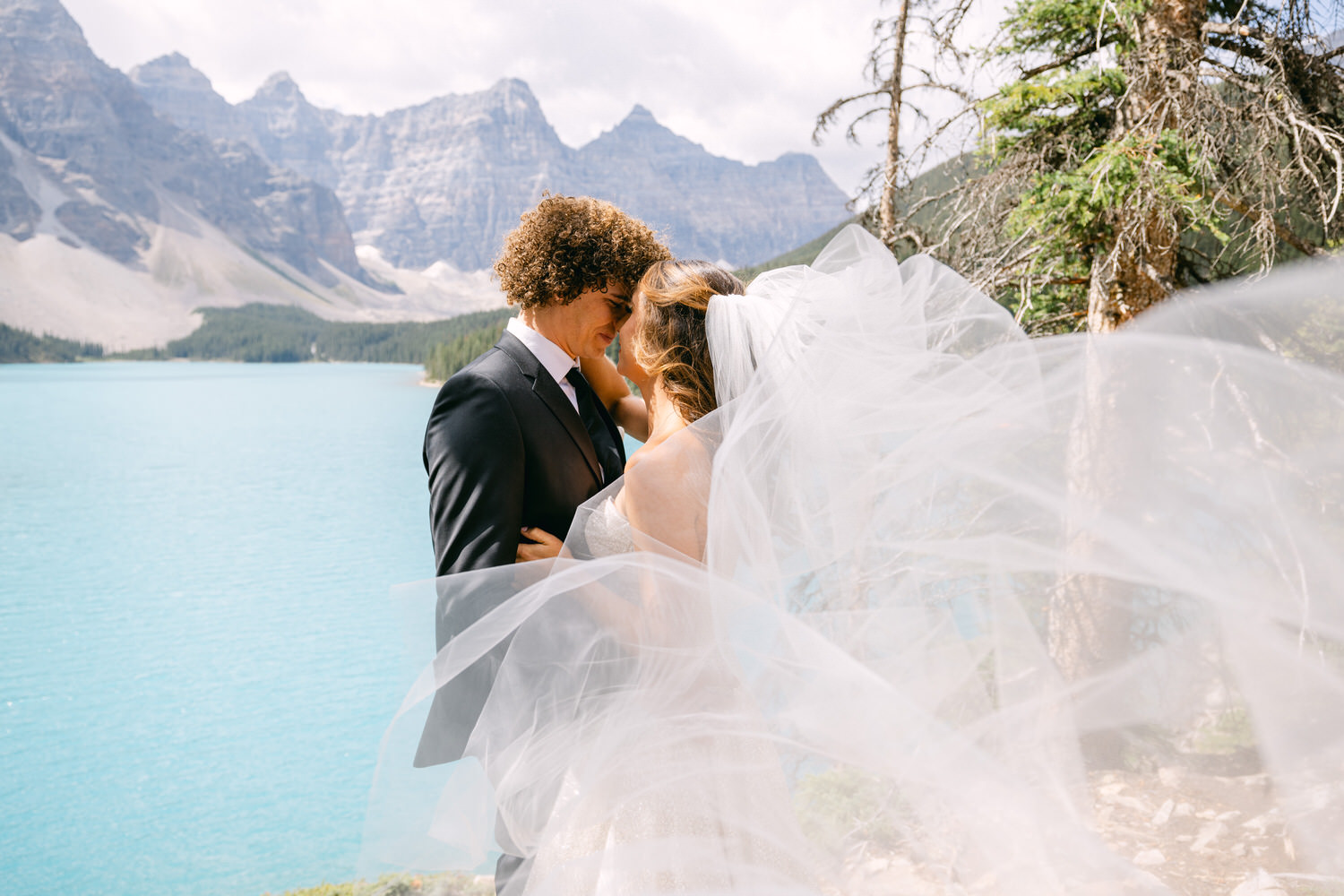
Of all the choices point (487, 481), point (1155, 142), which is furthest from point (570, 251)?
point (1155, 142)

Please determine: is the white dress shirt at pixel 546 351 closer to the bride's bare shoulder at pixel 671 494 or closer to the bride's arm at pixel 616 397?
the bride's arm at pixel 616 397

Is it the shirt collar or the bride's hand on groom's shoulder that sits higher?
the shirt collar

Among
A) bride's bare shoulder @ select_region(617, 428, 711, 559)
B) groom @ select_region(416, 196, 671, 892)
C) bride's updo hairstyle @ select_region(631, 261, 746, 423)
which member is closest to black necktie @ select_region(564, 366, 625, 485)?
groom @ select_region(416, 196, 671, 892)

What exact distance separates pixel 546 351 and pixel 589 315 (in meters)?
0.20

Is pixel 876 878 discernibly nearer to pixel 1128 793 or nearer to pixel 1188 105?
pixel 1128 793

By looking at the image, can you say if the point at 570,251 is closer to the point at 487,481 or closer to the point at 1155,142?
the point at 487,481

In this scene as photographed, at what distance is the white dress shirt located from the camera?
2.78 metres

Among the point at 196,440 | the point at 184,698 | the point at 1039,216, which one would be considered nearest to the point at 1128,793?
Result: the point at 1039,216

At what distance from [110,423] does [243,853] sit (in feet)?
185

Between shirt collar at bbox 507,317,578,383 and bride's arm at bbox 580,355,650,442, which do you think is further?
bride's arm at bbox 580,355,650,442

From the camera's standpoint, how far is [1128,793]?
261 cm

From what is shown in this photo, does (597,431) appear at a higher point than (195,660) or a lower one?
higher

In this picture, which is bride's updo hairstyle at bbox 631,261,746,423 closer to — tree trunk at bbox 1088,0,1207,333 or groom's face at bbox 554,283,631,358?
groom's face at bbox 554,283,631,358

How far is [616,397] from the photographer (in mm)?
3441
